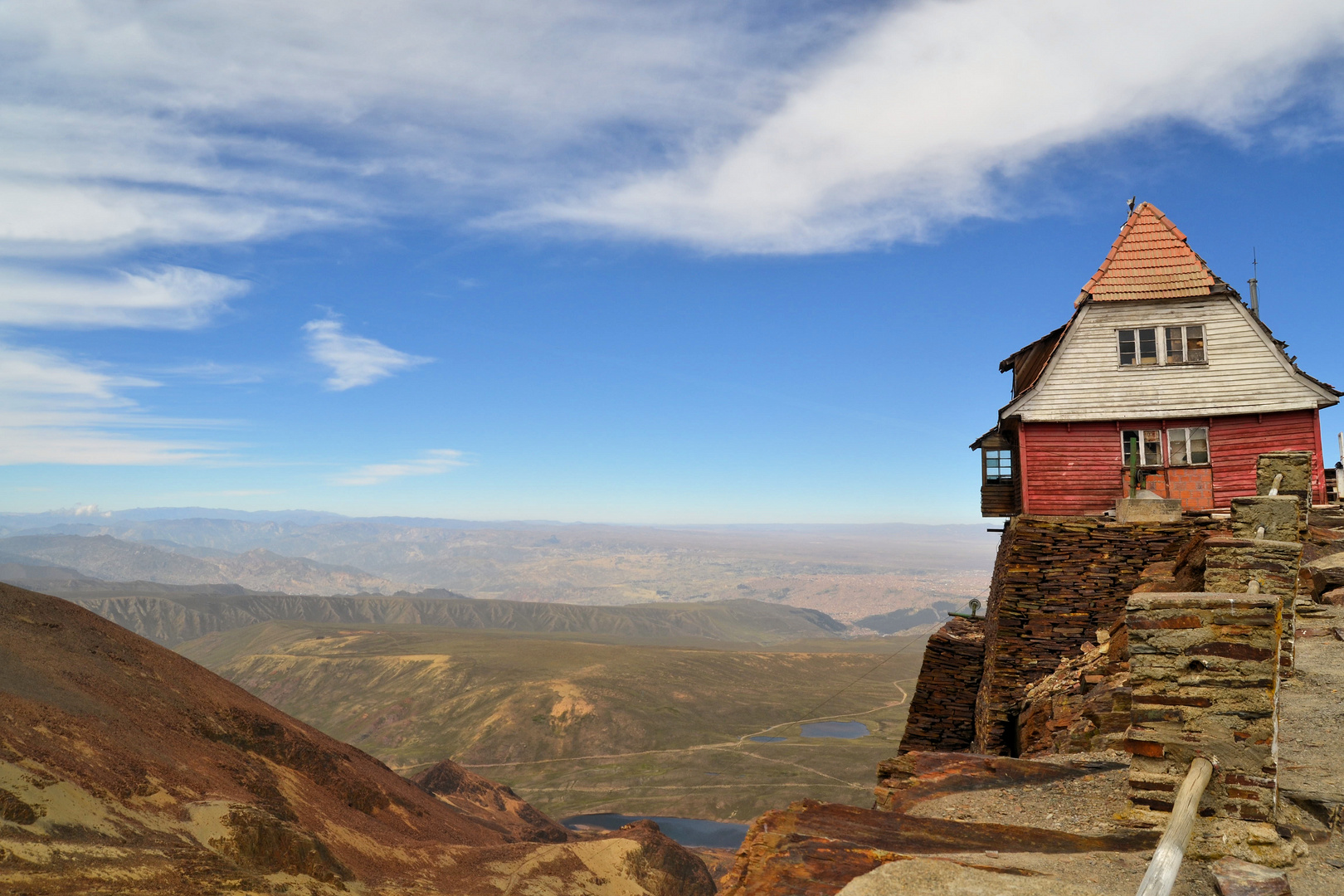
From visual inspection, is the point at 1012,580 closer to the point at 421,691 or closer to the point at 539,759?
the point at 539,759

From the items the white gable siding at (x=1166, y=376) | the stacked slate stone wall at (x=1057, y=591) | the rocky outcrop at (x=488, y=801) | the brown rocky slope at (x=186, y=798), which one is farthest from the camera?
the rocky outcrop at (x=488, y=801)

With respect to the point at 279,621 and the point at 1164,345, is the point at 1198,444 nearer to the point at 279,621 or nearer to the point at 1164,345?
the point at 1164,345

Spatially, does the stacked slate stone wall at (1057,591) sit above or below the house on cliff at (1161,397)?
below

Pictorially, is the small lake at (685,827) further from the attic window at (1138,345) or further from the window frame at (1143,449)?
the attic window at (1138,345)

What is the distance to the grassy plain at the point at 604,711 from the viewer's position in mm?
63906

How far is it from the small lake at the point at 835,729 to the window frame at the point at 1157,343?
65413 millimetres

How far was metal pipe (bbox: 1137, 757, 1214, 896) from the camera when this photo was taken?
3590 millimetres

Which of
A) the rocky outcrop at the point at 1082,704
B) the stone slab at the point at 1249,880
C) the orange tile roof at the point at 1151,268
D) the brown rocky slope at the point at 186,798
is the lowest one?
the brown rocky slope at the point at 186,798

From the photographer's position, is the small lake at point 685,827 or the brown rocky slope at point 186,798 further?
the small lake at point 685,827

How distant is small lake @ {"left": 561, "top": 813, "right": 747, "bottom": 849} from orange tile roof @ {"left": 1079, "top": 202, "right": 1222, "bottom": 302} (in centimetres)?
4509

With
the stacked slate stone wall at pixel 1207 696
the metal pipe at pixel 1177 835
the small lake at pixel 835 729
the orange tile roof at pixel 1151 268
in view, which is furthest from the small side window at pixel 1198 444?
the small lake at pixel 835 729

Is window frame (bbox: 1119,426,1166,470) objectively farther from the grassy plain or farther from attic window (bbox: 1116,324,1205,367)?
the grassy plain

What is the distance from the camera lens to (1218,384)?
18219 millimetres

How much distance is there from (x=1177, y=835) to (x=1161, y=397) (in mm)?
17013
